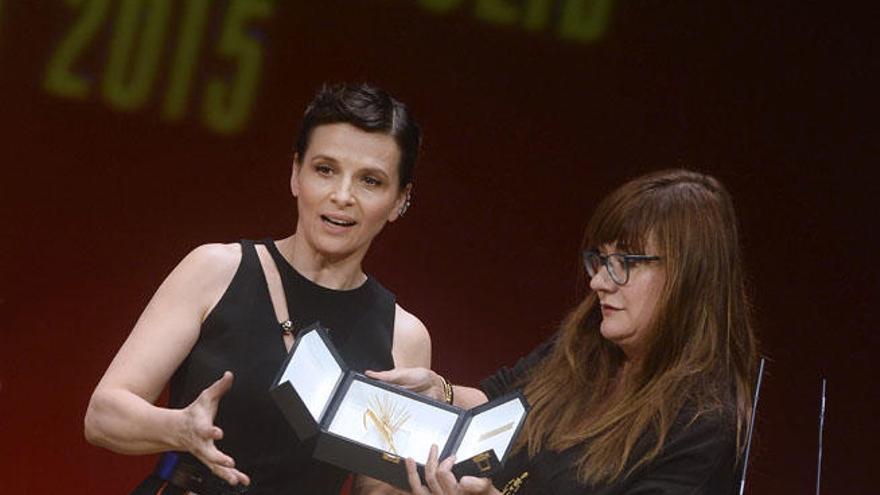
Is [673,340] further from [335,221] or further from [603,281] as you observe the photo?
[335,221]

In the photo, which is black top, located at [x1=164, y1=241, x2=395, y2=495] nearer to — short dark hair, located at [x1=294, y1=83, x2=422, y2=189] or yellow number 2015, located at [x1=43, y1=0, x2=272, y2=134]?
short dark hair, located at [x1=294, y1=83, x2=422, y2=189]

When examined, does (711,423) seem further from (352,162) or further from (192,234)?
(192,234)

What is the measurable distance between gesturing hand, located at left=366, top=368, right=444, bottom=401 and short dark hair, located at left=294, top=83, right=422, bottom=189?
1.02 feet

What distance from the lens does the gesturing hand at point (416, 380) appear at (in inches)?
83.1

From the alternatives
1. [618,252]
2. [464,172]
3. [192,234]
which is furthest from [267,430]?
[464,172]

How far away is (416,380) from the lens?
2145mm

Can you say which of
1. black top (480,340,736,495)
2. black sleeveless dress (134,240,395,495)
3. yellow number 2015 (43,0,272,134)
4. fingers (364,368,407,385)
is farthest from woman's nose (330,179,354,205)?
yellow number 2015 (43,0,272,134)

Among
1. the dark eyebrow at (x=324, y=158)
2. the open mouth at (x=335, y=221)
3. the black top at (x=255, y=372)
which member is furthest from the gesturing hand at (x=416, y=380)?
the dark eyebrow at (x=324, y=158)

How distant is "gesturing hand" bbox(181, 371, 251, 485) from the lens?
1801mm

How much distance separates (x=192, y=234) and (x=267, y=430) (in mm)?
1362

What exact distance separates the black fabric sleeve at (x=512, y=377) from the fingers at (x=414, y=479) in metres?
0.42

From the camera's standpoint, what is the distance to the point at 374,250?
11.5ft

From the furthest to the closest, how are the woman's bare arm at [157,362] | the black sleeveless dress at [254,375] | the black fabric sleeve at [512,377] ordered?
the black fabric sleeve at [512,377], the black sleeveless dress at [254,375], the woman's bare arm at [157,362]

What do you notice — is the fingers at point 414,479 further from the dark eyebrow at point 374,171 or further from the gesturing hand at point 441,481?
the dark eyebrow at point 374,171
